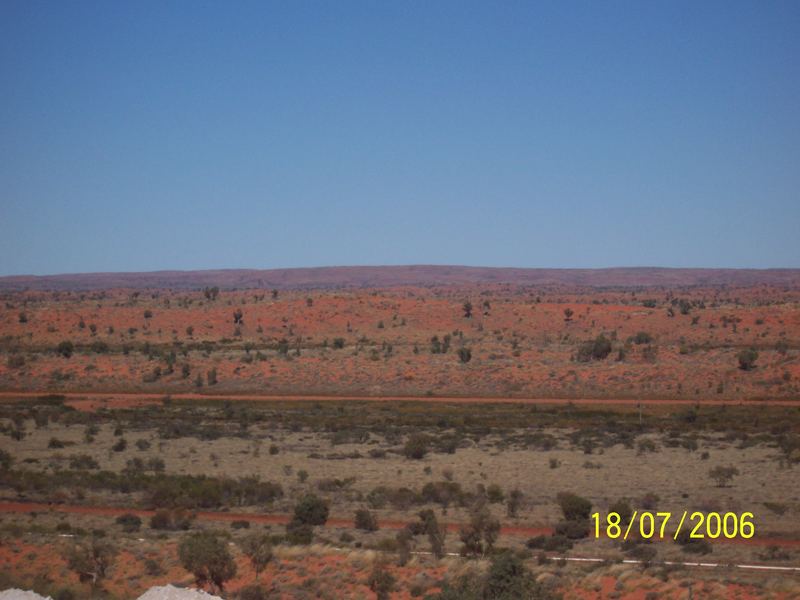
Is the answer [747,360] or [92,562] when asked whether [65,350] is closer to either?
[747,360]

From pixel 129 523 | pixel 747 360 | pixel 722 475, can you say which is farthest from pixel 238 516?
pixel 747 360

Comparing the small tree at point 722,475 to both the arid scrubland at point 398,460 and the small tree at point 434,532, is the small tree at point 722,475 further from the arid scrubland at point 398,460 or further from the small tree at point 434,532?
the small tree at point 434,532

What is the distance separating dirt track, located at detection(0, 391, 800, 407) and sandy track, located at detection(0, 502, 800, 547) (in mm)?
27169

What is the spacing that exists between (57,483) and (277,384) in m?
34.4

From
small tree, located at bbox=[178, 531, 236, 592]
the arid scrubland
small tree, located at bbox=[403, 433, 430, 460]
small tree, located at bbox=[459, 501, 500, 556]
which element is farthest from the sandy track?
small tree, located at bbox=[403, 433, 430, 460]

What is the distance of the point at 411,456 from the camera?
1320 inches

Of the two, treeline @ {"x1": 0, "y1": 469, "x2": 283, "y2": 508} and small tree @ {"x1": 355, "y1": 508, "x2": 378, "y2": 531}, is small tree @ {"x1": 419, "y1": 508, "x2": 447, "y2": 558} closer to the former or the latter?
small tree @ {"x1": 355, "y1": 508, "x2": 378, "y2": 531}

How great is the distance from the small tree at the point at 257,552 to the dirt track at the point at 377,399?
35671 millimetres

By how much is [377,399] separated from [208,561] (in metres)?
38.7

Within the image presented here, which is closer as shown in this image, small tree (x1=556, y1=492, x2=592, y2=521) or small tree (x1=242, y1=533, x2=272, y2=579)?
small tree (x1=242, y1=533, x2=272, y2=579)

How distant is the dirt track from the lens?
52438 millimetres
